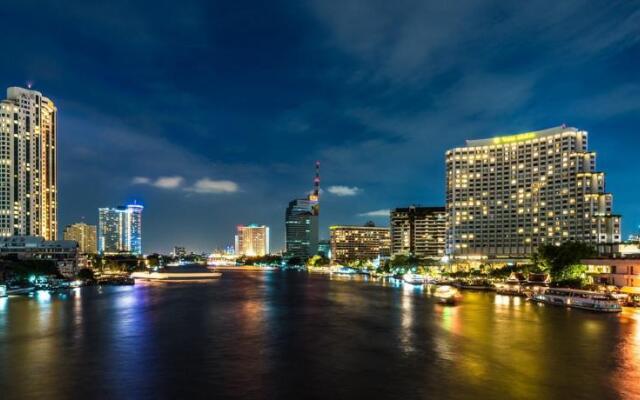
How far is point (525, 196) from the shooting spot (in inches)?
5221

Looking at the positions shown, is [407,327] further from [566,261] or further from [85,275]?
[85,275]

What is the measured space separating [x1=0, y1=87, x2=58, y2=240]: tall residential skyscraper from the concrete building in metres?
12.1

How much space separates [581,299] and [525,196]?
81.9 metres

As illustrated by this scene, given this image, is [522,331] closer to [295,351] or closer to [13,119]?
[295,351]

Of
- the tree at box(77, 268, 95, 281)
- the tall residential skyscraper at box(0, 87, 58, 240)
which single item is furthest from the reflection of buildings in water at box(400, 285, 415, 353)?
the tall residential skyscraper at box(0, 87, 58, 240)

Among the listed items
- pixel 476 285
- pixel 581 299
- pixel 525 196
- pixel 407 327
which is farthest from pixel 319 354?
pixel 525 196

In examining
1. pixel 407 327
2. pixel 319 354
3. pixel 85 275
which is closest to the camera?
pixel 319 354

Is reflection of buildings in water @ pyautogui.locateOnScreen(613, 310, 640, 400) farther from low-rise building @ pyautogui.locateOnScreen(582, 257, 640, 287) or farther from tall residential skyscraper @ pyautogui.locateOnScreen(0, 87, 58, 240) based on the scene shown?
tall residential skyscraper @ pyautogui.locateOnScreen(0, 87, 58, 240)

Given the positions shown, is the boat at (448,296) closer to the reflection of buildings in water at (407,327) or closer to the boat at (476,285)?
the reflection of buildings in water at (407,327)

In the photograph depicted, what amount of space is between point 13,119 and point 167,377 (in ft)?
410

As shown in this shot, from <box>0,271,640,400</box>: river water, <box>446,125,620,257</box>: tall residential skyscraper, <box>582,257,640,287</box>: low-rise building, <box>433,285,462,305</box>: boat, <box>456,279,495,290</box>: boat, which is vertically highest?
<box>446,125,620,257</box>: tall residential skyscraper

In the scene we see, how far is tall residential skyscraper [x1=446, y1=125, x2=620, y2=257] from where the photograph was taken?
398ft

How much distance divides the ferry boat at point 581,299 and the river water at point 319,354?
185 cm

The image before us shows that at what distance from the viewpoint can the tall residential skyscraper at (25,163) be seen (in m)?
125
